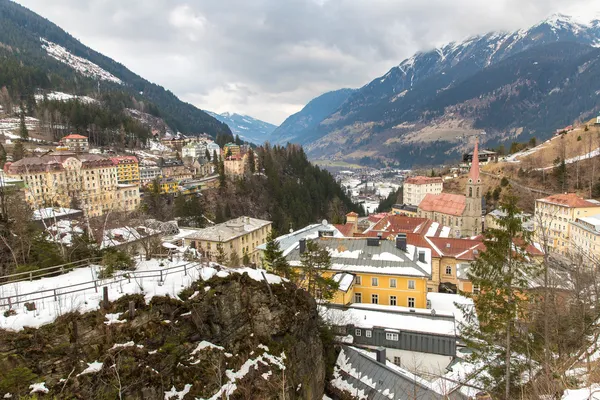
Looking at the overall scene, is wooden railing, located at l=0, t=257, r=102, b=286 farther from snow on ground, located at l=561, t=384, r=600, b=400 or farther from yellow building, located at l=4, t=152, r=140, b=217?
yellow building, located at l=4, t=152, r=140, b=217

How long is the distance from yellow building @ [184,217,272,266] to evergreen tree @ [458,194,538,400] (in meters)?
31.4

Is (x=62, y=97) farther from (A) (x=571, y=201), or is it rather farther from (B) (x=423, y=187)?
(A) (x=571, y=201)

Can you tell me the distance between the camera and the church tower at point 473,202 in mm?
63062

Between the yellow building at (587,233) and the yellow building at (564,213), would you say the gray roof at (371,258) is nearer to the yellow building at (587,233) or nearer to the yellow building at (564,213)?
the yellow building at (587,233)

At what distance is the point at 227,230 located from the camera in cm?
5016

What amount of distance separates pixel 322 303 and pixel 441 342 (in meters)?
8.00

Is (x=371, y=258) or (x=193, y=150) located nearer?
(x=371, y=258)

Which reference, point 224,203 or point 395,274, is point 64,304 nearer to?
point 395,274

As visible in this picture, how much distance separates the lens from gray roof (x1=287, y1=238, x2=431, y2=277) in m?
29.8

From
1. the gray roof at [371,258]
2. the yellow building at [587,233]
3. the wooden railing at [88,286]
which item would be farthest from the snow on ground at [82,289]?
the yellow building at [587,233]

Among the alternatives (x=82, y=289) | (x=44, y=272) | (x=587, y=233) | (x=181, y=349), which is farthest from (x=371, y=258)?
(x=587, y=233)

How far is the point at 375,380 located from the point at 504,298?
8.30 metres

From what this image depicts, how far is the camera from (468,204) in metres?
65.0

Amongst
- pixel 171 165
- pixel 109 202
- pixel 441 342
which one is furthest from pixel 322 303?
pixel 171 165
